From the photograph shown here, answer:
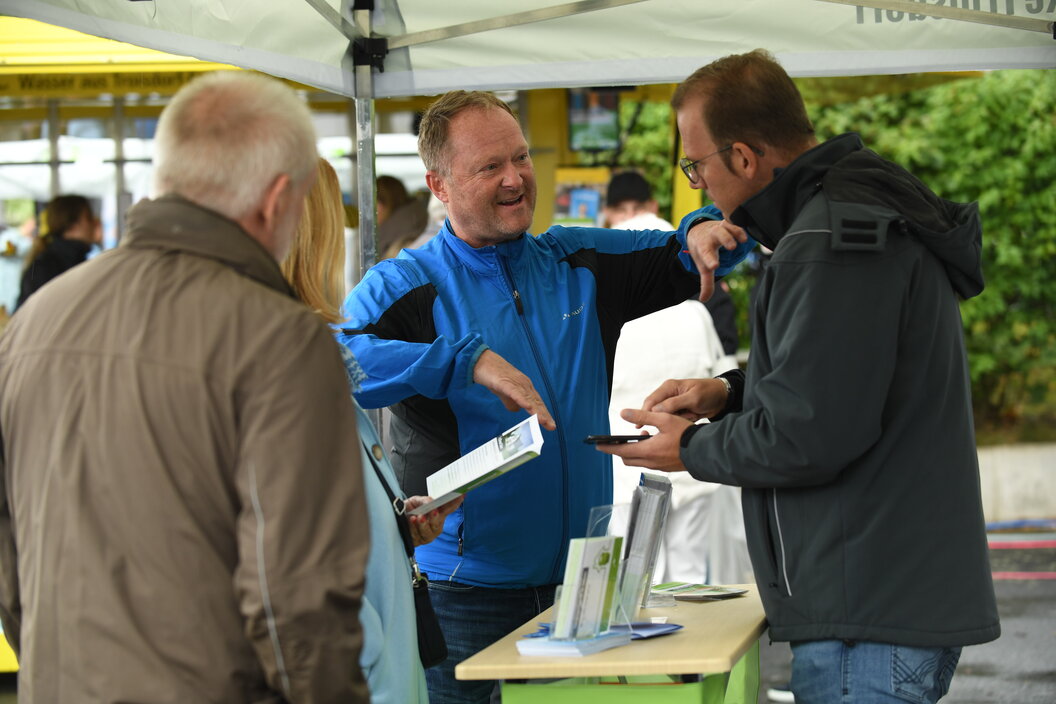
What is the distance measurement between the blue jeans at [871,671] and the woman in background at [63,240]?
5.90 meters

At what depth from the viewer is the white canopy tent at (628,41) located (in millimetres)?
3770

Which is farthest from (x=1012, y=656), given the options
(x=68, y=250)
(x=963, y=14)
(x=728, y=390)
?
(x=68, y=250)

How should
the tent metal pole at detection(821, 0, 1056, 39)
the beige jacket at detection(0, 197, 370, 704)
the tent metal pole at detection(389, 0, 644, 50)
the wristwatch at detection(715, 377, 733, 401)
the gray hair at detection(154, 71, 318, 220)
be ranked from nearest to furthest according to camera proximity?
the beige jacket at detection(0, 197, 370, 704)
the gray hair at detection(154, 71, 318, 220)
the wristwatch at detection(715, 377, 733, 401)
the tent metal pole at detection(821, 0, 1056, 39)
the tent metal pole at detection(389, 0, 644, 50)

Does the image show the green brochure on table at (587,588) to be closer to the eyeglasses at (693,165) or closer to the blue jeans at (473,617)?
the blue jeans at (473,617)

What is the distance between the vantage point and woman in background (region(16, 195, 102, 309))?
283 inches

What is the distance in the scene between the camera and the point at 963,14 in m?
3.71

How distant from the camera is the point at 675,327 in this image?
5.95 meters

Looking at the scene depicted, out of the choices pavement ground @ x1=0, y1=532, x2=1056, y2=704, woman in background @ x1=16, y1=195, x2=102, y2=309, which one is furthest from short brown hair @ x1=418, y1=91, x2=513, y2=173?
woman in background @ x1=16, y1=195, x2=102, y2=309

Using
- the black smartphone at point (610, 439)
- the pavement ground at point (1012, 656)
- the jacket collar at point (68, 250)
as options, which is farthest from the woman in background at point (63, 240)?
the black smartphone at point (610, 439)

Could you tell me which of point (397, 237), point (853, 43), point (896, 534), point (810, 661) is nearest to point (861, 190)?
point (896, 534)

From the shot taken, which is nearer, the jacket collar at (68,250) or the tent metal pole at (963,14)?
the tent metal pole at (963,14)

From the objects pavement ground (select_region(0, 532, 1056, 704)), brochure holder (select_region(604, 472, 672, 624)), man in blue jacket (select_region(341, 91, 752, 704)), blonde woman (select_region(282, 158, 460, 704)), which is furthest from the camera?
pavement ground (select_region(0, 532, 1056, 704))

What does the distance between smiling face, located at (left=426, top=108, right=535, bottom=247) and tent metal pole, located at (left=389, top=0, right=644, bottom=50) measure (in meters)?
0.78

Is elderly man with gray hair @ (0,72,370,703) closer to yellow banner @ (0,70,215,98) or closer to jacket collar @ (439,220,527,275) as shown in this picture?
jacket collar @ (439,220,527,275)
